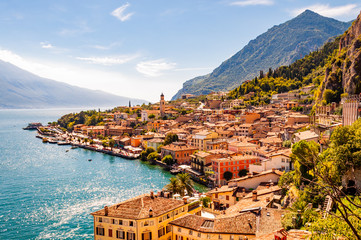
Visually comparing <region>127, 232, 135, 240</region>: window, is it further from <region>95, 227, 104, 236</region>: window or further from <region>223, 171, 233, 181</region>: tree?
<region>223, 171, 233, 181</region>: tree

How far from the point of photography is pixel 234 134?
72.5 meters

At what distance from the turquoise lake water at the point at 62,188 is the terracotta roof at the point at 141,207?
987cm

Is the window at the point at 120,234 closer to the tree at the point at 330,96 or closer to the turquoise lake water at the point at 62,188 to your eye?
the turquoise lake water at the point at 62,188

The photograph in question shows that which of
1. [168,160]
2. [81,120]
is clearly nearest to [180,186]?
[168,160]

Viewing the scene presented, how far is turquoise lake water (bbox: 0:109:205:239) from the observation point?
30.8m

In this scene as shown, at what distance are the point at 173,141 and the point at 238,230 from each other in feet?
183

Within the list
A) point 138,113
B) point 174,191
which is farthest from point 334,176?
point 138,113

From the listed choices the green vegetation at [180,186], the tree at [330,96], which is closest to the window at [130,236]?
the green vegetation at [180,186]

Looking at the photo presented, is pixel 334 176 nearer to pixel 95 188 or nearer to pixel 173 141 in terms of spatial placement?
pixel 95 188

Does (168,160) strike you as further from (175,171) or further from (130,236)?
(130,236)

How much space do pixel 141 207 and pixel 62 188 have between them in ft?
98.8

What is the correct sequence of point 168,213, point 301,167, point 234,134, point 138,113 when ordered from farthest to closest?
point 138,113 < point 234,134 < point 301,167 < point 168,213

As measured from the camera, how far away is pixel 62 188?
45594 millimetres

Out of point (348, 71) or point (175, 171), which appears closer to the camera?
point (348, 71)
